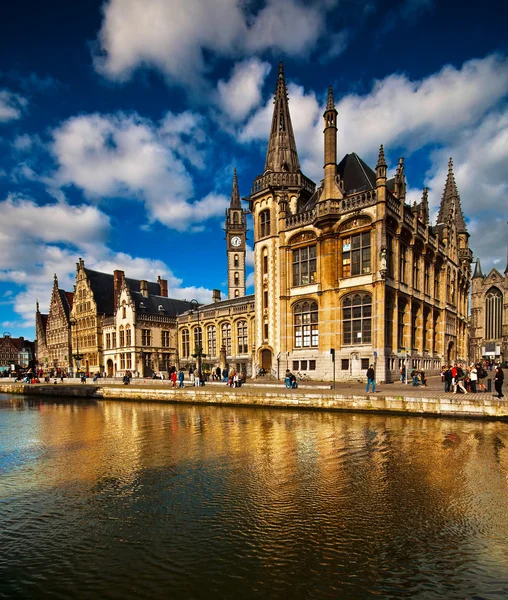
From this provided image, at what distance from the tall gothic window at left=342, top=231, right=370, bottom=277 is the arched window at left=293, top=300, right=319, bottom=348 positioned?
392cm

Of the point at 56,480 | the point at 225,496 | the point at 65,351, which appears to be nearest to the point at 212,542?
the point at 225,496

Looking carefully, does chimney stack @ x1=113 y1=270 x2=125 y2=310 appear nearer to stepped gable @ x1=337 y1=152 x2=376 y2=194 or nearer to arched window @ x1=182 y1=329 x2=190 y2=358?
arched window @ x1=182 y1=329 x2=190 y2=358

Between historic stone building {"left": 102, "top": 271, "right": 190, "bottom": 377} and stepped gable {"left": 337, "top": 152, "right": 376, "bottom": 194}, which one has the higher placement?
stepped gable {"left": 337, "top": 152, "right": 376, "bottom": 194}

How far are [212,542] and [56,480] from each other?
4.80 m

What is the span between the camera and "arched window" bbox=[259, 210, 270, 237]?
3253cm

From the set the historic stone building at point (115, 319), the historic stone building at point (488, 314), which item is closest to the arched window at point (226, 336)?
the historic stone building at point (115, 319)

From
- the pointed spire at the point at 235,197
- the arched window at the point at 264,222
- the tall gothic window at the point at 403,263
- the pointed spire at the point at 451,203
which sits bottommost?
the tall gothic window at the point at 403,263

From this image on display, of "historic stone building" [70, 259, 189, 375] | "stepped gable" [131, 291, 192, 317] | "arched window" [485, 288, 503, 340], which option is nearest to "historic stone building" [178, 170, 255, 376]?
"historic stone building" [70, 259, 189, 375]

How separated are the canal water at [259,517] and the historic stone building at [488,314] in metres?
84.9

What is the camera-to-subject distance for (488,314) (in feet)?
281

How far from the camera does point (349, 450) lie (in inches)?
391

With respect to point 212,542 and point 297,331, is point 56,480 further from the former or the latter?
point 297,331

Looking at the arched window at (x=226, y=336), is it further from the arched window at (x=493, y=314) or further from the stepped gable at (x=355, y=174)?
the arched window at (x=493, y=314)

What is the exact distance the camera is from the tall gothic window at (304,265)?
94.0ft
